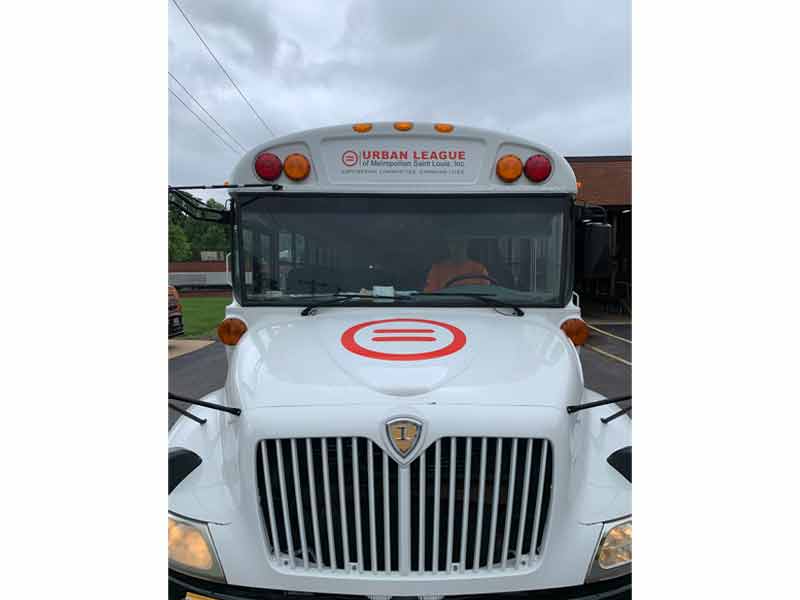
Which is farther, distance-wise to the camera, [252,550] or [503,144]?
[503,144]

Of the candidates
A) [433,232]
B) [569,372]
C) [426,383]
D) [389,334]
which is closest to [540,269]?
[433,232]

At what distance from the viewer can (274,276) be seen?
9.25 ft

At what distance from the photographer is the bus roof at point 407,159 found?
2.65m

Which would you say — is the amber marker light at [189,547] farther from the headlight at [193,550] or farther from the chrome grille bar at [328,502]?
the chrome grille bar at [328,502]

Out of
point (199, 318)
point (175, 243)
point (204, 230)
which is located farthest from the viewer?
point (199, 318)

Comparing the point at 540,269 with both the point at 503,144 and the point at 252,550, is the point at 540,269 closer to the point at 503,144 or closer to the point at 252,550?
the point at 503,144

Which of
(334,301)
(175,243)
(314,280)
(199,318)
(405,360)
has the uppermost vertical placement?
(175,243)

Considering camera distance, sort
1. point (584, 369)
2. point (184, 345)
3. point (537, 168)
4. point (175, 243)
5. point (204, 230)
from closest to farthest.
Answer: point (175, 243)
point (537, 168)
point (204, 230)
point (584, 369)
point (184, 345)

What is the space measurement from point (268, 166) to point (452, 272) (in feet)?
3.84

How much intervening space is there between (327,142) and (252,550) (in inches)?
78.3

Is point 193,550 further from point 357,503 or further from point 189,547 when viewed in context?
point 357,503

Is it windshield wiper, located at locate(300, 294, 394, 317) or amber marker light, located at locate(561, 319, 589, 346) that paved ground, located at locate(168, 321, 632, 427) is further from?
amber marker light, located at locate(561, 319, 589, 346)

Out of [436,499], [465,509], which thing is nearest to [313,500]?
[436,499]

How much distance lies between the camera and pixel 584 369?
353 inches
